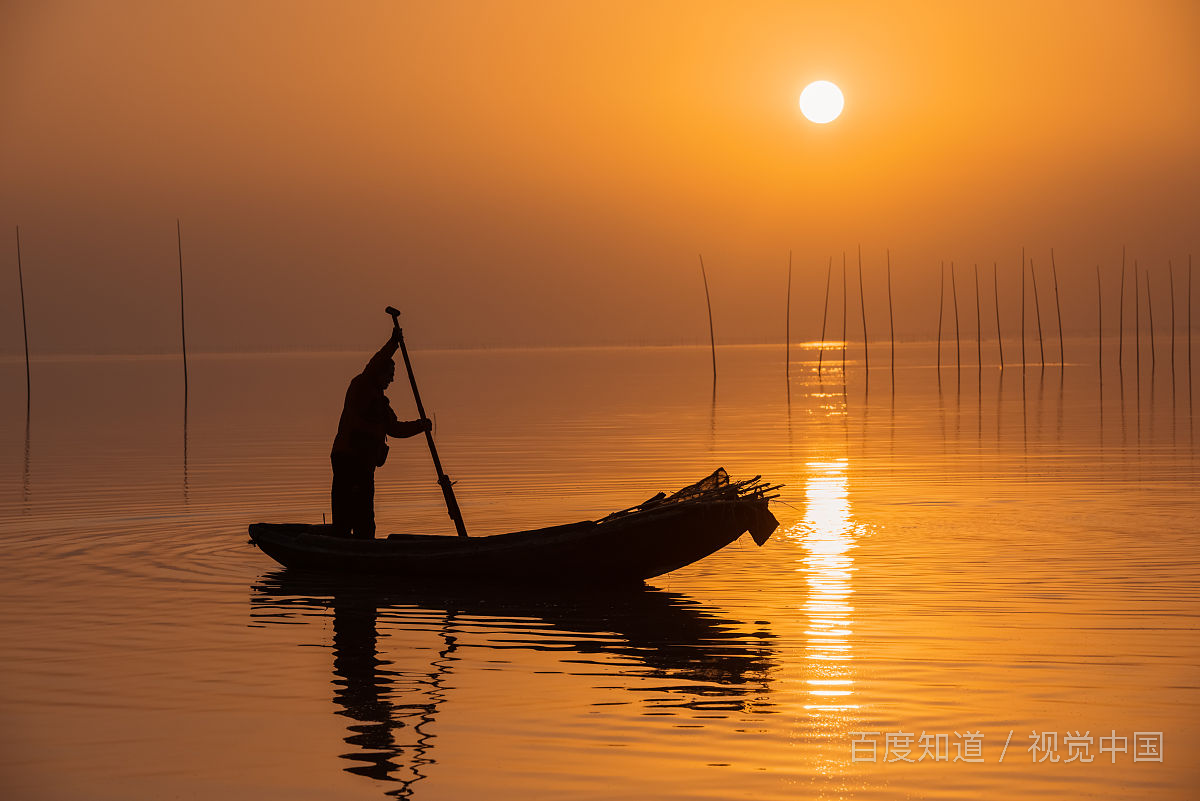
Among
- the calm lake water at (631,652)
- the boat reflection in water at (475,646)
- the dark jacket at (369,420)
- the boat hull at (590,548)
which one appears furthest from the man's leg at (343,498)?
the calm lake water at (631,652)

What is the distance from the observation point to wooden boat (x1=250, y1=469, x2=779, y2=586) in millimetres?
13219

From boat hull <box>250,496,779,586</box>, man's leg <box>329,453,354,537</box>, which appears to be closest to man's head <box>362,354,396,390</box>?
man's leg <box>329,453,354,537</box>

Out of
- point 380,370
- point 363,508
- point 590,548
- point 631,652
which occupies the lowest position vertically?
point 631,652

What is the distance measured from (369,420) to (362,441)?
0.23 m

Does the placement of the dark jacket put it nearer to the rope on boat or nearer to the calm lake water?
the calm lake water

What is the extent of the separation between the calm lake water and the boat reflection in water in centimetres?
4

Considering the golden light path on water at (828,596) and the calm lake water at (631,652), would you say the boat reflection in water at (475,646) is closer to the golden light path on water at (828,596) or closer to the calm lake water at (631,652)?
the calm lake water at (631,652)

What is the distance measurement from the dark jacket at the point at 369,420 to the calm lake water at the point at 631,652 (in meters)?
1.48

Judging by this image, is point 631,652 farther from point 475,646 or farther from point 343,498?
point 343,498

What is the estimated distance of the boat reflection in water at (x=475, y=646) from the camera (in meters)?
8.78

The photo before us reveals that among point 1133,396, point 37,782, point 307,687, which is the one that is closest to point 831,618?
point 307,687

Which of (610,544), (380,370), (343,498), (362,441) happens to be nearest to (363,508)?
(343,498)

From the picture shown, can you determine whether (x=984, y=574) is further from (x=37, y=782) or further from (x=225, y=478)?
(x=225, y=478)

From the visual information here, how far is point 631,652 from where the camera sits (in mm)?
10703
